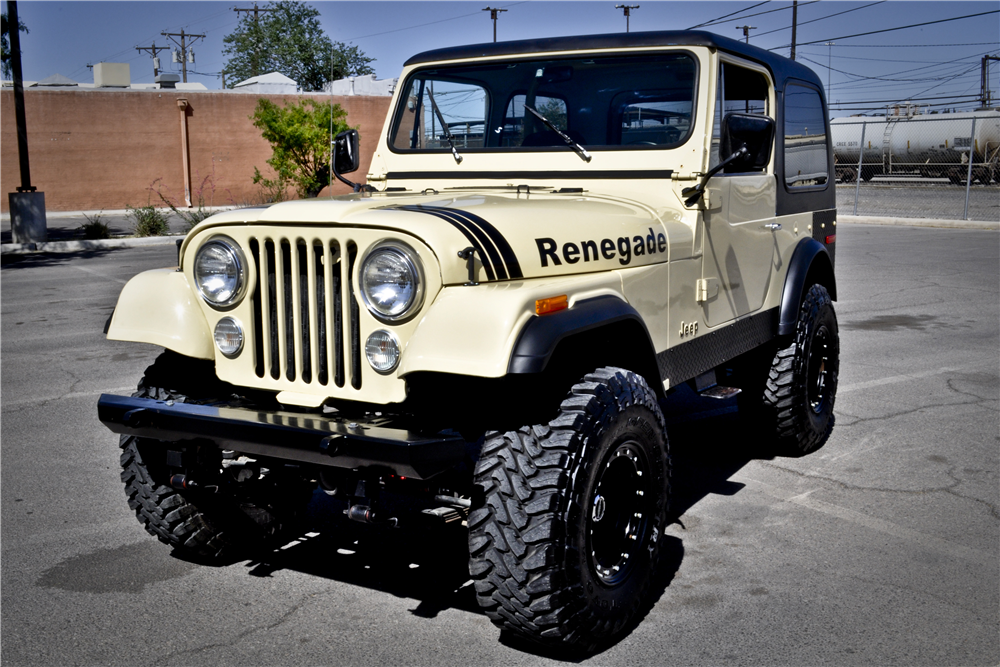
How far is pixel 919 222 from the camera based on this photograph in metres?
21.8

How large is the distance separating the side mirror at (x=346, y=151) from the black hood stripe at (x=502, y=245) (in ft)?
6.68

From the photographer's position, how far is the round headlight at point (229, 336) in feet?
10.7

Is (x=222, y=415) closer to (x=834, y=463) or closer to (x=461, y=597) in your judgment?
(x=461, y=597)

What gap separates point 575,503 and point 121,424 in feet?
5.16

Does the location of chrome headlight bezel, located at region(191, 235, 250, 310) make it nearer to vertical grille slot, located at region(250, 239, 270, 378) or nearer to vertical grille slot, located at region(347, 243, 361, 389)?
vertical grille slot, located at region(250, 239, 270, 378)

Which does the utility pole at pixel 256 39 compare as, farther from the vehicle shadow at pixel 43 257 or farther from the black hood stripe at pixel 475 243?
the black hood stripe at pixel 475 243

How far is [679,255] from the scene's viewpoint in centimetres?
390

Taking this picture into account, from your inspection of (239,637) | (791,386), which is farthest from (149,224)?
(239,637)

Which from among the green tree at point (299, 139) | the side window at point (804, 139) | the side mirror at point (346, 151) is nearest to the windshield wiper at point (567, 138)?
the side mirror at point (346, 151)

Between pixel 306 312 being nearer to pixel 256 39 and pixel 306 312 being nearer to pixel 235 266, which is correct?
pixel 235 266

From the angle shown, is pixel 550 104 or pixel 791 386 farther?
pixel 791 386

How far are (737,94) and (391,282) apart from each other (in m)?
2.45

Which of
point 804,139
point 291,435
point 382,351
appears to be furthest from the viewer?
point 804,139

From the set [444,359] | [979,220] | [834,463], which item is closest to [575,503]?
[444,359]
